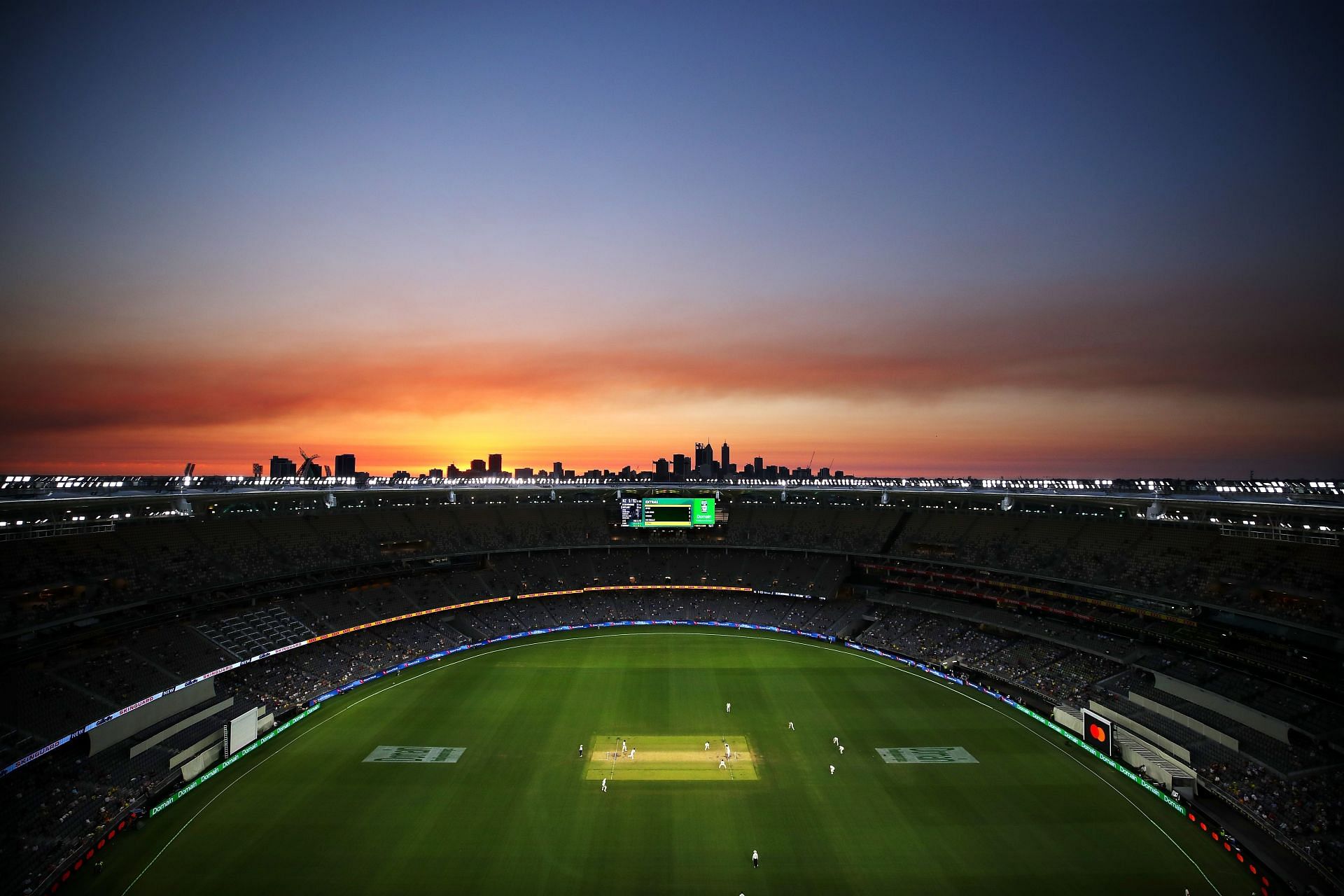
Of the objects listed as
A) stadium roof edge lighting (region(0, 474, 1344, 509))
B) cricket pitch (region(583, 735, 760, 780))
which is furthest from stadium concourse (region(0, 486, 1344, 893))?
cricket pitch (region(583, 735, 760, 780))

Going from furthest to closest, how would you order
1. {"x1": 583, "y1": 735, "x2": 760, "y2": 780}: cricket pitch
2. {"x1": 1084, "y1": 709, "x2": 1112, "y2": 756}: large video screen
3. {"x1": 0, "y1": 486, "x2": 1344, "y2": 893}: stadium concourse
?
{"x1": 1084, "y1": 709, "x2": 1112, "y2": 756}: large video screen < {"x1": 583, "y1": 735, "x2": 760, "y2": 780}: cricket pitch < {"x1": 0, "y1": 486, "x2": 1344, "y2": 893}: stadium concourse

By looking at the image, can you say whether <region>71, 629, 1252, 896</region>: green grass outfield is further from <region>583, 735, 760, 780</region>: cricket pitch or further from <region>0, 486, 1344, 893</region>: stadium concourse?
<region>0, 486, 1344, 893</region>: stadium concourse

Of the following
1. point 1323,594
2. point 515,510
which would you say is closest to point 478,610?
point 515,510

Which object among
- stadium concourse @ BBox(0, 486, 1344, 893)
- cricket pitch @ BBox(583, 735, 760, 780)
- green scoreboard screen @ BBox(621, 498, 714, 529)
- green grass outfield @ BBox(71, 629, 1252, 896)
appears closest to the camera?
green grass outfield @ BBox(71, 629, 1252, 896)

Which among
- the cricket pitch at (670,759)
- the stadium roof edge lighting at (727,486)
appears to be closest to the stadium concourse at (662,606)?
the stadium roof edge lighting at (727,486)

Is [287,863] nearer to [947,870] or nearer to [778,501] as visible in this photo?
[947,870]

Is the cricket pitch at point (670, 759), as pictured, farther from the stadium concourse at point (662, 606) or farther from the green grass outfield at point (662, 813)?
the stadium concourse at point (662, 606)
